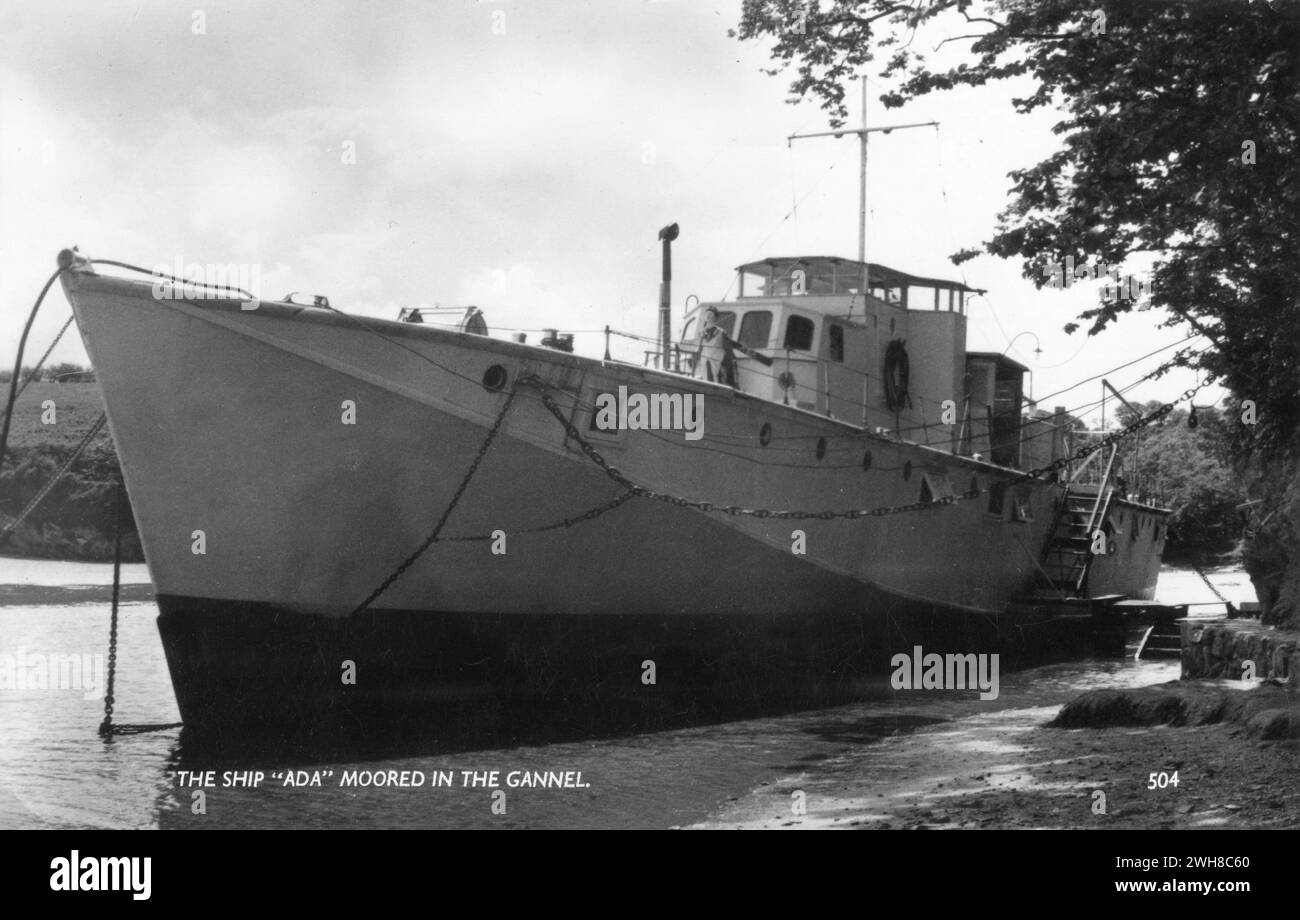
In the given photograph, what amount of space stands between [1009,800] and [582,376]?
643 centimetres

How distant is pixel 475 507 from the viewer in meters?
12.2

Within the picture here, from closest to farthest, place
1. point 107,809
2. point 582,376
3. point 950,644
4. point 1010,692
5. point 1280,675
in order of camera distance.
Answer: point 107,809
point 1280,675
point 582,376
point 1010,692
point 950,644

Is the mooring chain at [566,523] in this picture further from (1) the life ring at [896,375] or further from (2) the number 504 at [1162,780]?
(1) the life ring at [896,375]

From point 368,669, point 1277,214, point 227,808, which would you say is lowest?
point 227,808

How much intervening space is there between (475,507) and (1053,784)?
6005mm

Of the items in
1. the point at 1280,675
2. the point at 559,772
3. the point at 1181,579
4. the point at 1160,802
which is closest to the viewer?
the point at 1160,802

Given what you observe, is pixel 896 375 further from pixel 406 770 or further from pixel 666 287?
pixel 406 770

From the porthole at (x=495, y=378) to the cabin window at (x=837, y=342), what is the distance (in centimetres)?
615

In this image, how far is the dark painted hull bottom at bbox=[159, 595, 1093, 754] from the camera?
1141cm

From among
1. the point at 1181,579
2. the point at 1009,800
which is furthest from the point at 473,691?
the point at 1181,579

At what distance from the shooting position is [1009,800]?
25.9 feet

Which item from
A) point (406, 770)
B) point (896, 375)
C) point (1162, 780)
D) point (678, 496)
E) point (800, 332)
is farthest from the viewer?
point (896, 375)

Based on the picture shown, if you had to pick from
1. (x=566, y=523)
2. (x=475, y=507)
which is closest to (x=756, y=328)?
→ (x=566, y=523)

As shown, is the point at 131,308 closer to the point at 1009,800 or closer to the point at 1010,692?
the point at 1009,800
